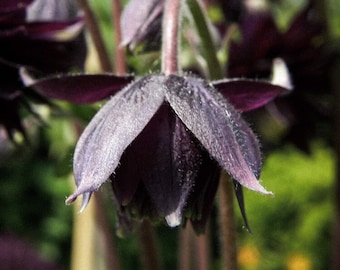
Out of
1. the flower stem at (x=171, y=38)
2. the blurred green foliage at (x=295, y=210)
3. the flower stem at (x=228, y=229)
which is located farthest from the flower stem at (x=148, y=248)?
the blurred green foliage at (x=295, y=210)

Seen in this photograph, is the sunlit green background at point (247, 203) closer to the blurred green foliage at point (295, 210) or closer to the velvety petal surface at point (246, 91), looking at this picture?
the blurred green foliage at point (295, 210)

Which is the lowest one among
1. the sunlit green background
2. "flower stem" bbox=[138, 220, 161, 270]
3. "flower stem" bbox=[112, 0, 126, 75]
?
the sunlit green background

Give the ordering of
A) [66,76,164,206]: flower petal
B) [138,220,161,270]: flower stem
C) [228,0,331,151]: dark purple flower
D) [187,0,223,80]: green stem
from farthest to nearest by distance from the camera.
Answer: [228,0,331,151]: dark purple flower
[138,220,161,270]: flower stem
[187,0,223,80]: green stem
[66,76,164,206]: flower petal

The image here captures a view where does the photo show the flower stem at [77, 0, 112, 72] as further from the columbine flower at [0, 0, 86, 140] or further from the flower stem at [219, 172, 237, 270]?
the flower stem at [219, 172, 237, 270]

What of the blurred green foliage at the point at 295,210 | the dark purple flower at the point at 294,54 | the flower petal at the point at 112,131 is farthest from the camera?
the blurred green foliage at the point at 295,210

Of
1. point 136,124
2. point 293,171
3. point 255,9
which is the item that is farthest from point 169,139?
point 293,171

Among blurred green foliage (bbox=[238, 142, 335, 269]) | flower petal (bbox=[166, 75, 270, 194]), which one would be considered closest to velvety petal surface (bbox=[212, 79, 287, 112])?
flower petal (bbox=[166, 75, 270, 194])

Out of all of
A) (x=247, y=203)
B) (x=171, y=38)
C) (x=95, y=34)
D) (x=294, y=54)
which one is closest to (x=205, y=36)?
(x=171, y=38)
